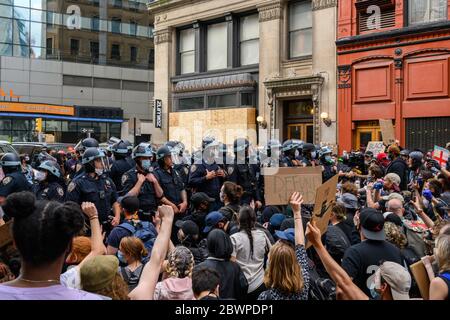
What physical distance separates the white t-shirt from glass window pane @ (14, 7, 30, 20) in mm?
43739

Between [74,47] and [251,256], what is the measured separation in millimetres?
44706

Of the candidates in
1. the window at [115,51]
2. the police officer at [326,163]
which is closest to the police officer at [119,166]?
the police officer at [326,163]

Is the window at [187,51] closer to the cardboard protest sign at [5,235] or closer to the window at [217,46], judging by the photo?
the window at [217,46]

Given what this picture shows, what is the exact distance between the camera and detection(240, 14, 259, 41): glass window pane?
2502 cm

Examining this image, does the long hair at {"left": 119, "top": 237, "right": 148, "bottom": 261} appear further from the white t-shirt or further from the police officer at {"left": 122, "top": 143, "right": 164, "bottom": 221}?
the police officer at {"left": 122, "top": 143, "right": 164, "bottom": 221}

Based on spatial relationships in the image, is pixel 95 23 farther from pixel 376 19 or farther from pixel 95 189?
pixel 95 189

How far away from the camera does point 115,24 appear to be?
1875 inches

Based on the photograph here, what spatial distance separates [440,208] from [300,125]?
1691 cm

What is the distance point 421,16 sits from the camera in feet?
61.8

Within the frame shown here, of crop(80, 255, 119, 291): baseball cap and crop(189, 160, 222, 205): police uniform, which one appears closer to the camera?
crop(80, 255, 119, 291): baseball cap

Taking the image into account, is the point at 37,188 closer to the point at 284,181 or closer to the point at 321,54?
the point at 284,181

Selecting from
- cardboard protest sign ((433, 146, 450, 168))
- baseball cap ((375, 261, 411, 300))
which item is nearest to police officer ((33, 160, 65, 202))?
baseball cap ((375, 261, 411, 300))

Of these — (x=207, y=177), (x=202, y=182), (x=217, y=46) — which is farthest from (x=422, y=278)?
(x=217, y=46)
